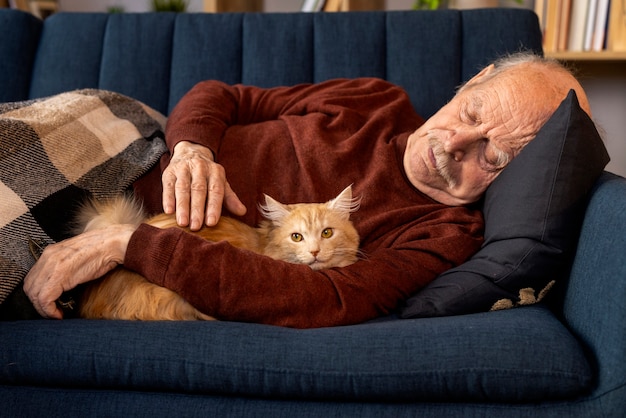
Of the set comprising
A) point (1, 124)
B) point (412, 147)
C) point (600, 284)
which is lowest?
point (600, 284)

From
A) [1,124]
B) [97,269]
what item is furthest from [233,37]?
[97,269]

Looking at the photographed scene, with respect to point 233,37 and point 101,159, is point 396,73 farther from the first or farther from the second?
point 101,159

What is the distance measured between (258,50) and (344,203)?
92 centimetres

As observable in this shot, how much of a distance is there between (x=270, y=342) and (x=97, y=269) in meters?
0.44

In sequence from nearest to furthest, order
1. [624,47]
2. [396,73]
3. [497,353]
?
1. [497,353]
2. [396,73]
3. [624,47]

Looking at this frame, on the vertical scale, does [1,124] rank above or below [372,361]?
above

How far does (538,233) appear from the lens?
4.74ft

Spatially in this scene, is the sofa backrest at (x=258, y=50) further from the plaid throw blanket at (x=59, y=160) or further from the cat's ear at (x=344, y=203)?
the cat's ear at (x=344, y=203)

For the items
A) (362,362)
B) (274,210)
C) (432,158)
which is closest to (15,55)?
(274,210)

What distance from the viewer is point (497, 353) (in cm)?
125

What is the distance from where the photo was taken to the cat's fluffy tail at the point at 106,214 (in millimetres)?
1555

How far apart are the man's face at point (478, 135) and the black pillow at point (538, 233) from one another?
0.15 metres

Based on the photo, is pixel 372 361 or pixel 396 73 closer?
pixel 372 361

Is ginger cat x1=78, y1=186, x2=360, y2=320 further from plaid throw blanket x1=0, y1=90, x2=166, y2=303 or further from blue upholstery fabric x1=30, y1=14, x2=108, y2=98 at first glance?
blue upholstery fabric x1=30, y1=14, x2=108, y2=98
